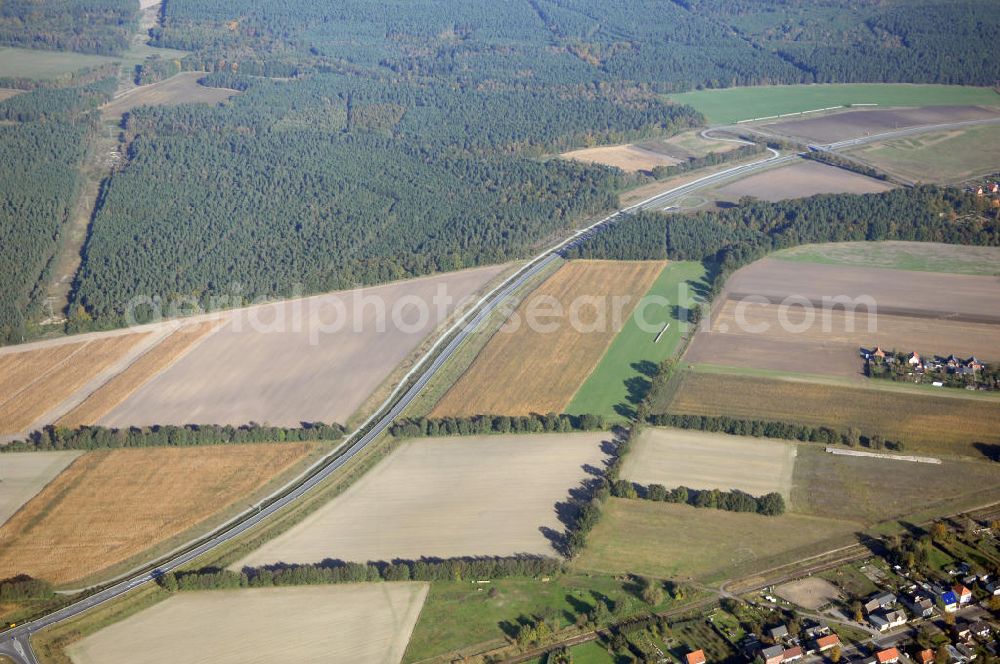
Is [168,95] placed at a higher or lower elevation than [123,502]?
higher

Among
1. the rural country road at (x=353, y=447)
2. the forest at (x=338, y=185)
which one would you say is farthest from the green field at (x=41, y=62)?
the rural country road at (x=353, y=447)

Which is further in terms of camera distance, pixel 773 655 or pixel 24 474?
pixel 24 474

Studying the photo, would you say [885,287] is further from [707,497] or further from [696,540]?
[696,540]

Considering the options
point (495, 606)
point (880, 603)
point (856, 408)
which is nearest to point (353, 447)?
point (495, 606)

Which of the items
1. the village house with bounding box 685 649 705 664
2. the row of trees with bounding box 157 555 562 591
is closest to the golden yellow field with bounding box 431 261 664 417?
the row of trees with bounding box 157 555 562 591

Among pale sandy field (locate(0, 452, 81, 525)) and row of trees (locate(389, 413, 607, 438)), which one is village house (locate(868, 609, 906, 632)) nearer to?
row of trees (locate(389, 413, 607, 438))

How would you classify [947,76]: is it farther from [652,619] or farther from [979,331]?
[652,619]

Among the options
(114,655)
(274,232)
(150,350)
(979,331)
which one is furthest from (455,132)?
(114,655)
